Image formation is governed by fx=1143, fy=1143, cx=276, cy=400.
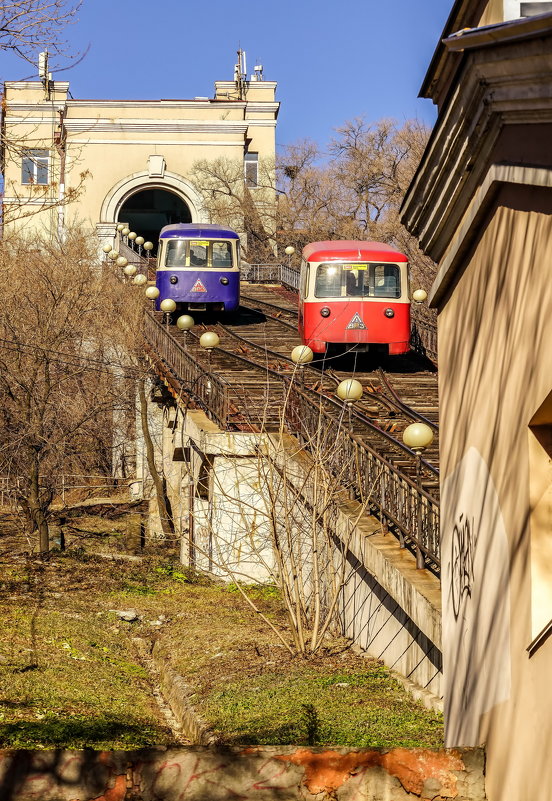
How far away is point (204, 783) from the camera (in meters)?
4.84

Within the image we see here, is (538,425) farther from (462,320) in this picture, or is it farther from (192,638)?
(192,638)

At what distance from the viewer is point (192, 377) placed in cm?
2325

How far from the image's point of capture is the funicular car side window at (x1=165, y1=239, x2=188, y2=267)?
33344 mm

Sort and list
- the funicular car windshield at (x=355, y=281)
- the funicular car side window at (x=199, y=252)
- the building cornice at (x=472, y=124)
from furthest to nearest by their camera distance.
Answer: the funicular car side window at (x=199, y=252), the funicular car windshield at (x=355, y=281), the building cornice at (x=472, y=124)

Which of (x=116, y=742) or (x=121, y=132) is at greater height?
(x=121, y=132)

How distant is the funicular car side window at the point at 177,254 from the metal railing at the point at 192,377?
3361 mm

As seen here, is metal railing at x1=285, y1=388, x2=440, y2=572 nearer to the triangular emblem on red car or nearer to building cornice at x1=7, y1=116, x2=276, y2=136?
the triangular emblem on red car

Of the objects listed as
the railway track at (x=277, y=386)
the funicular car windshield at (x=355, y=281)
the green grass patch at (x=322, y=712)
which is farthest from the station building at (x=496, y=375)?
the funicular car windshield at (x=355, y=281)

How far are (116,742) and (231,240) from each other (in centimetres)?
2553

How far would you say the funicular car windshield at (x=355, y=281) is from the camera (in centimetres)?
2614

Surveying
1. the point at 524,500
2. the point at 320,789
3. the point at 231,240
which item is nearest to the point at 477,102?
the point at 524,500

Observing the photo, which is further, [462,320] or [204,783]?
[462,320]

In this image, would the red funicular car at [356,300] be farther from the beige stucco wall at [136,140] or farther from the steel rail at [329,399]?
the beige stucco wall at [136,140]

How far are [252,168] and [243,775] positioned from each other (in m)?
58.6
